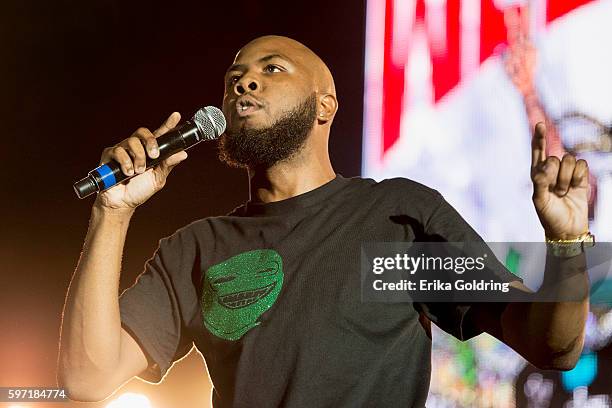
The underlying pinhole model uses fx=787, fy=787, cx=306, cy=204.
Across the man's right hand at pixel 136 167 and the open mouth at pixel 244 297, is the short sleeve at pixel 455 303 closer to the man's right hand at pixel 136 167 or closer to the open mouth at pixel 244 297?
the open mouth at pixel 244 297

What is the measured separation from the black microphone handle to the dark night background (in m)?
1.04

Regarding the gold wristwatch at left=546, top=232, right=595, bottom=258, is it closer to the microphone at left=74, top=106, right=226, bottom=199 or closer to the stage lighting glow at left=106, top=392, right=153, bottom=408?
the microphone at left=74, top=106, right=226, bottom=199

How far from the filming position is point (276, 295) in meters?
1.35

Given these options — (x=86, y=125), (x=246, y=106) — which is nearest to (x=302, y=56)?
(x=246, y=106)

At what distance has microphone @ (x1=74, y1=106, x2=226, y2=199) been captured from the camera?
124 centimetres

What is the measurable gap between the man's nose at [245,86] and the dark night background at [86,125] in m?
0.90

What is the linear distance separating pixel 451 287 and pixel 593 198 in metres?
0.76

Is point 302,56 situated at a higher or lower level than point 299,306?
higher

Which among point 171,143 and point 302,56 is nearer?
point 171,143

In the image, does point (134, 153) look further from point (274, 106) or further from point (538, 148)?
point (538, 148)

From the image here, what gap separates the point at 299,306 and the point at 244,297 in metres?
0.12

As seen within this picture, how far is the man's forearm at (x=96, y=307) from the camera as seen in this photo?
4.38ft

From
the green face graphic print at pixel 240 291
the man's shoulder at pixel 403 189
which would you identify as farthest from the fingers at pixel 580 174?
the green face graphic print at pixel 240 291

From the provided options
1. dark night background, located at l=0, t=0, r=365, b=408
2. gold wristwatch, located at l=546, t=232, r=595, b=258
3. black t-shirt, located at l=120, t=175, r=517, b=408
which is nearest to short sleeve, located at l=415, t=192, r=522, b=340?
black t-shirt, located at l=120, t=175, r=517, b=408
